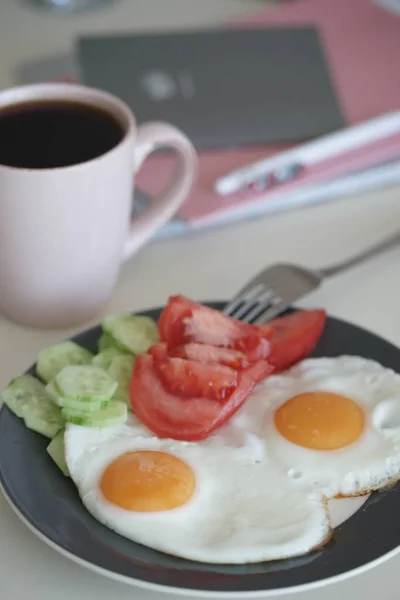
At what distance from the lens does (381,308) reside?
100 cm

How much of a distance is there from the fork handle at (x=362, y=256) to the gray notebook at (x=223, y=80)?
25 centimetres

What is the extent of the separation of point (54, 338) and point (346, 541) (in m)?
0.41

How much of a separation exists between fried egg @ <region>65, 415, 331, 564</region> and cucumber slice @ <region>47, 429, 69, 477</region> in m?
0.01

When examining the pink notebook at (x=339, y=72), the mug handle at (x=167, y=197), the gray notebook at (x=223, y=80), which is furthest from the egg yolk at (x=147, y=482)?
the gray notebook at (x=223, y=80)

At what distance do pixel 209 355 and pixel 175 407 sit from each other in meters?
0.07

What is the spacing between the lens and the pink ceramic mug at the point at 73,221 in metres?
0.85

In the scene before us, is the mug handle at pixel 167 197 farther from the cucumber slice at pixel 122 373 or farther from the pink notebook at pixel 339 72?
the cucumber slice at pixel 122 373

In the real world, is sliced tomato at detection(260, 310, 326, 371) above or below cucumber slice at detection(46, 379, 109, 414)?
below

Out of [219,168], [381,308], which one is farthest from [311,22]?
[381,308]

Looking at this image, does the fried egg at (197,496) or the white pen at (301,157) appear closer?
the fried egg at (197,496)

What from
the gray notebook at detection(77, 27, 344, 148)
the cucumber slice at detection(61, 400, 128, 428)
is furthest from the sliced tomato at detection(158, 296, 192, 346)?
the gray notebook at detection(77, 27, 344, 148)

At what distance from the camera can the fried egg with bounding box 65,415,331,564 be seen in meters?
0.65

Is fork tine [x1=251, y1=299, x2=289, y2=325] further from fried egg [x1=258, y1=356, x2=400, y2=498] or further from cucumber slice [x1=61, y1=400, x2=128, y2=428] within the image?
cucumber slice [x1=61, y1=400, x2=128, y2=428]

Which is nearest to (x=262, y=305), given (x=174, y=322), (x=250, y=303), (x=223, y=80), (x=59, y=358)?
(x=250, y=303)
